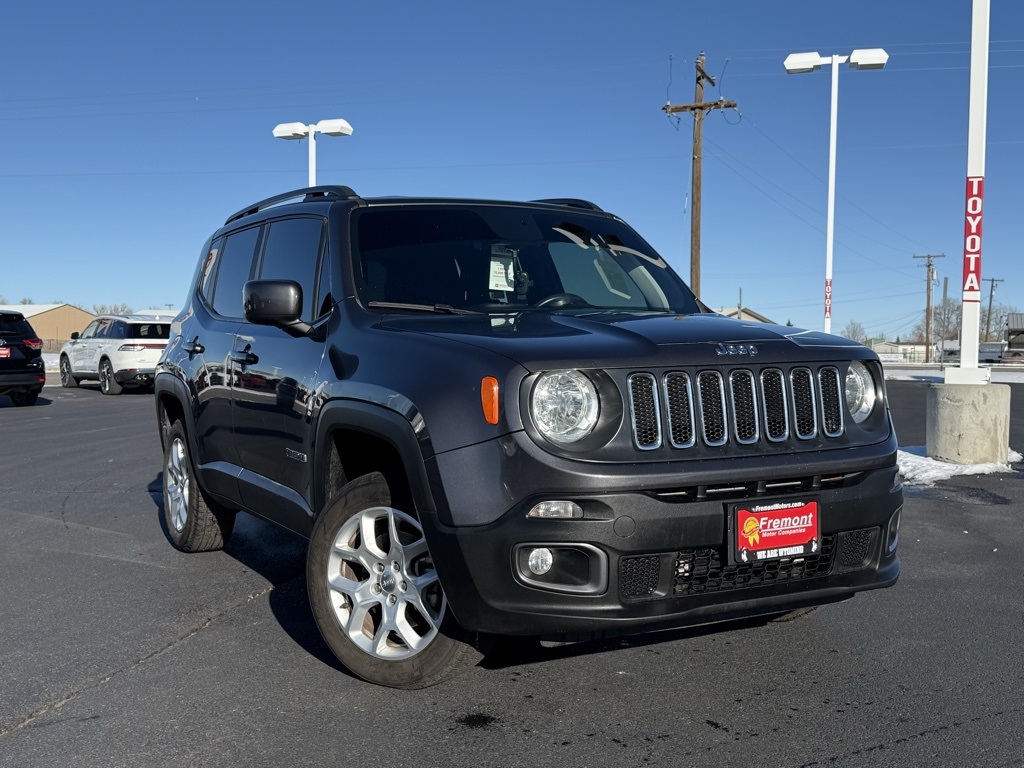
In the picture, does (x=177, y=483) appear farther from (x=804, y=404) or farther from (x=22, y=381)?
(x=22, y=381)

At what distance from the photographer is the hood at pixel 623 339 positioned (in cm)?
338

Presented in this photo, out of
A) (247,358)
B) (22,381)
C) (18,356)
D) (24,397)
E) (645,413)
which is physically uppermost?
(247,358)

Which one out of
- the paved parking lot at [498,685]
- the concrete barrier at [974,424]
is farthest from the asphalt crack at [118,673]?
the concrete barrier at [974,424]

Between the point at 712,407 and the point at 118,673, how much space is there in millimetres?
2525

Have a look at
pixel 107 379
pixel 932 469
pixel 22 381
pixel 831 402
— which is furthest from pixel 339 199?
pixel 107 379

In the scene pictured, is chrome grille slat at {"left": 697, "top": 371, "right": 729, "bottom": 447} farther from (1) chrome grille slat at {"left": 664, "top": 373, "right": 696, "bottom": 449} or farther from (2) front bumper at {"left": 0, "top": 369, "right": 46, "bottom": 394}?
(2) front bumper at {"left": 0, "top": 369, "right": 46, "bottom": 394}

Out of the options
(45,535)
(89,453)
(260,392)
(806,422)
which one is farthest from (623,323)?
(89,453)

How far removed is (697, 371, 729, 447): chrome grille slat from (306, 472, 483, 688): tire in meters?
1.07

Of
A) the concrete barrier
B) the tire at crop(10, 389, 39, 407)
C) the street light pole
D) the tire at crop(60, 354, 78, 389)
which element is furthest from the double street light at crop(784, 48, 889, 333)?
the tire at crop(60, 354, 78, 389)

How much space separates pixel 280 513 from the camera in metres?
4.65

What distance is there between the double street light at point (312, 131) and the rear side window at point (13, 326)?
6209mm

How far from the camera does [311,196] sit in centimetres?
509

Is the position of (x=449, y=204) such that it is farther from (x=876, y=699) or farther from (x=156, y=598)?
(x=876, y=699)

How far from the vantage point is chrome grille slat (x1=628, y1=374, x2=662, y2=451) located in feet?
11.0
